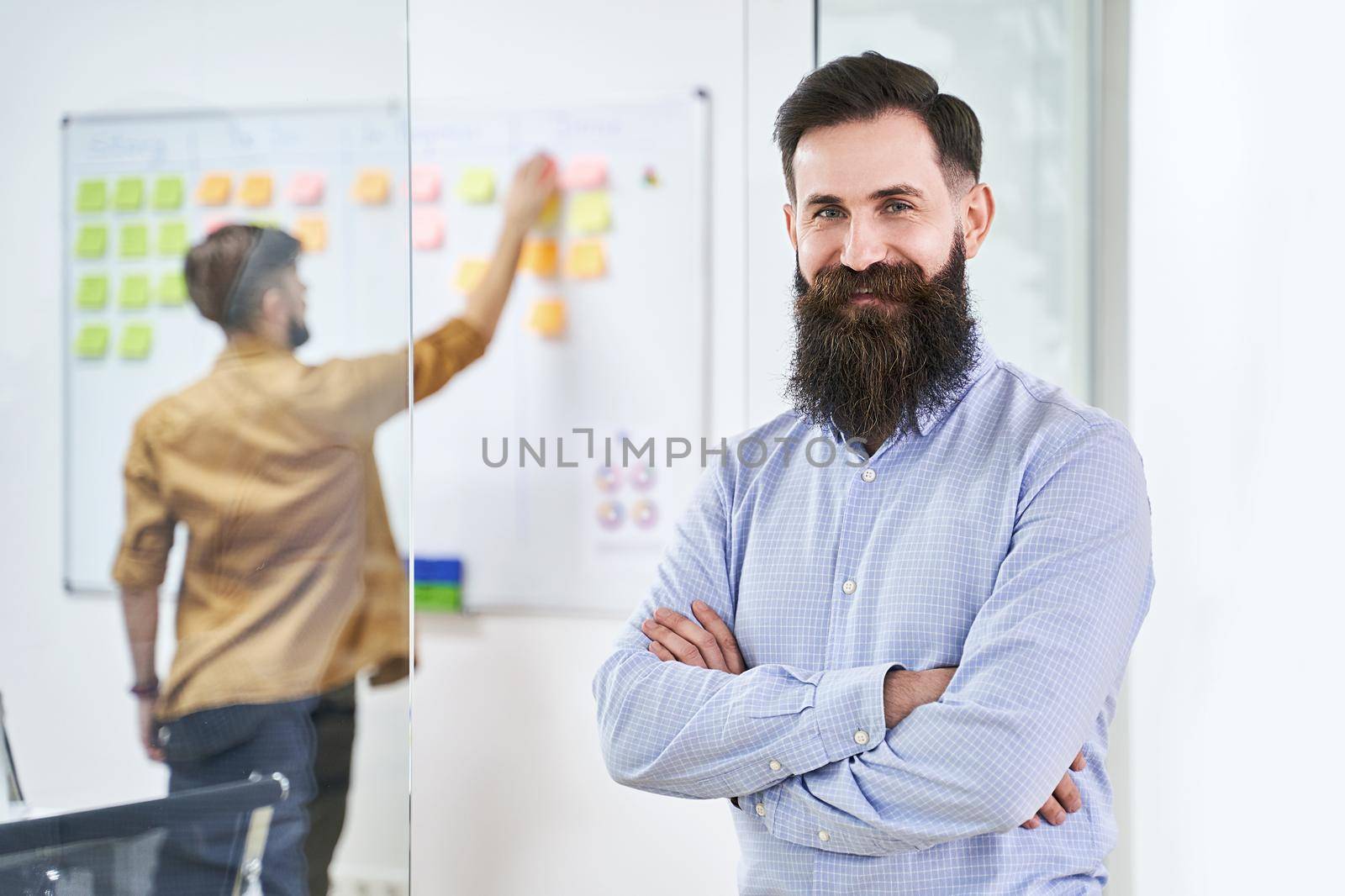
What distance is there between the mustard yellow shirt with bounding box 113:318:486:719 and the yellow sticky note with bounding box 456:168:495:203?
145 centimetres

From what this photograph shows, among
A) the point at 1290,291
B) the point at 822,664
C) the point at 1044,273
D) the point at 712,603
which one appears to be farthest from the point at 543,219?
the point at 1290,291

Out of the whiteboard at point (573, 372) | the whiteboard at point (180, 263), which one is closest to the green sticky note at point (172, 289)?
the whiteboard at point (180, 263)

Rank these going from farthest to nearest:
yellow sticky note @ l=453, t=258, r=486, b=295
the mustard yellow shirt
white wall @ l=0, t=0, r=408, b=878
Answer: yellow sticky note @ l=453, t=258, r=486, b=295, the mustard yellow shirt, white wall @ l=0, t=0, r=408, b=878

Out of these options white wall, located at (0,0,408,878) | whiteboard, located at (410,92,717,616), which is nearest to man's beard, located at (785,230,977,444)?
white wall, located at (0,0,408,878)

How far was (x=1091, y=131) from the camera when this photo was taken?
7.50 ft

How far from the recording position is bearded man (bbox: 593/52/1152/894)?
124 cm

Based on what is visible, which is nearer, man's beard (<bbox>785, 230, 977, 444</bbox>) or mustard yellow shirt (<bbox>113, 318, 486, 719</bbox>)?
mustard yellow shirt (<bbox>113, 318, 486, 719</bbox>)

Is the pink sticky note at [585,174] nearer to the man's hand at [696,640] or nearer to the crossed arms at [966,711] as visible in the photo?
the man's hand at [696,640]

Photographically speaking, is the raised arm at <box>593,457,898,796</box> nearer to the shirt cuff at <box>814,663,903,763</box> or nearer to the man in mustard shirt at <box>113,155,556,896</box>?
the shirt cuff at <box>814,663,903,763</box>

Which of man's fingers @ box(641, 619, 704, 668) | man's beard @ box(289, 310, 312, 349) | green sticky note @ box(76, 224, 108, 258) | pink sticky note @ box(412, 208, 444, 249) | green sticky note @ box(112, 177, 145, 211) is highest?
pink sticky note @ box(412, 208, 444, 249)

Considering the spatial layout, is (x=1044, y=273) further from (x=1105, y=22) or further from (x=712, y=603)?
(x=712, y=603)

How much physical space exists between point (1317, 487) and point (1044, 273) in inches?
43.0

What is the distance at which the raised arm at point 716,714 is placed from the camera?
1.28m

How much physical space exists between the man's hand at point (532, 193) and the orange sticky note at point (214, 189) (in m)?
→ 1.52
